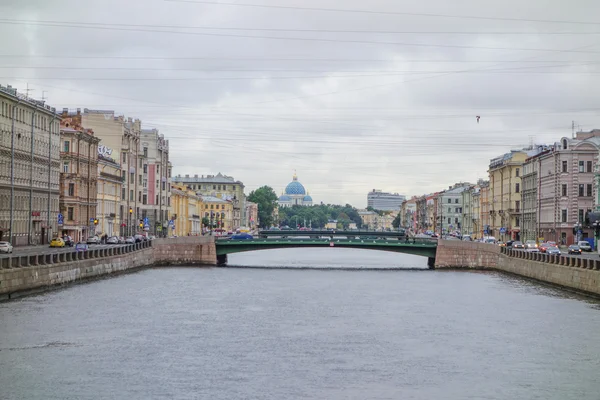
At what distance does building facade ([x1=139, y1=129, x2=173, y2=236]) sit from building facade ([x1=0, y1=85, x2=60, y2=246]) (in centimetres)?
3805

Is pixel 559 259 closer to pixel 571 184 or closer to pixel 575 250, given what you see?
pixel 575 250

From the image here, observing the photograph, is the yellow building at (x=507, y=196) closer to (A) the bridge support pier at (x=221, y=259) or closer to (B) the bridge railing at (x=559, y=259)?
Answer: (A) the bridge support pier at (x=221, y=259)

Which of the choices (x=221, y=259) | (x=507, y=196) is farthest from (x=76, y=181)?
(x=507, y=196)

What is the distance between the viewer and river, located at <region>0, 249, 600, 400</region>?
102ft

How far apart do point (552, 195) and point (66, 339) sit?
77208mm

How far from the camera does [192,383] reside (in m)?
31.6

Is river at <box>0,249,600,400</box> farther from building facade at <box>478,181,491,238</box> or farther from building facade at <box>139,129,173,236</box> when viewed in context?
building facade at <box>478,181,491,238</box>

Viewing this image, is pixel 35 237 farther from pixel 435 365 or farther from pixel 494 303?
pixel 435 365

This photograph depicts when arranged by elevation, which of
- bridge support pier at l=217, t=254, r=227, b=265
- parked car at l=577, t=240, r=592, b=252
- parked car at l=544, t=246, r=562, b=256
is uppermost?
parked car at l=577, t=240, r=592, b=252

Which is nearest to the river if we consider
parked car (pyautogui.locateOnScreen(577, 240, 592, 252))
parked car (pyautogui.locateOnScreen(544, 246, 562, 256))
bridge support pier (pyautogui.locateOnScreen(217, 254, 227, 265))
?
parked car (pyautogui.locateOnScreen(544, 246, 562, 256))

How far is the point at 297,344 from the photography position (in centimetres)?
3944

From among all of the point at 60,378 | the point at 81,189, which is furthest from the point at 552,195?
the point at 60,378

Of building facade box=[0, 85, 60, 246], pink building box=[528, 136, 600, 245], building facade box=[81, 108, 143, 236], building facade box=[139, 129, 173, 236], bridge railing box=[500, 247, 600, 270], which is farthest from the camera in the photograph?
building facade box=[139, 129, 173, 236]

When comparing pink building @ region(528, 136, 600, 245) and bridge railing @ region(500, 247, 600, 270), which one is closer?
bridge railing @ region(500, 247, 600, 270)
